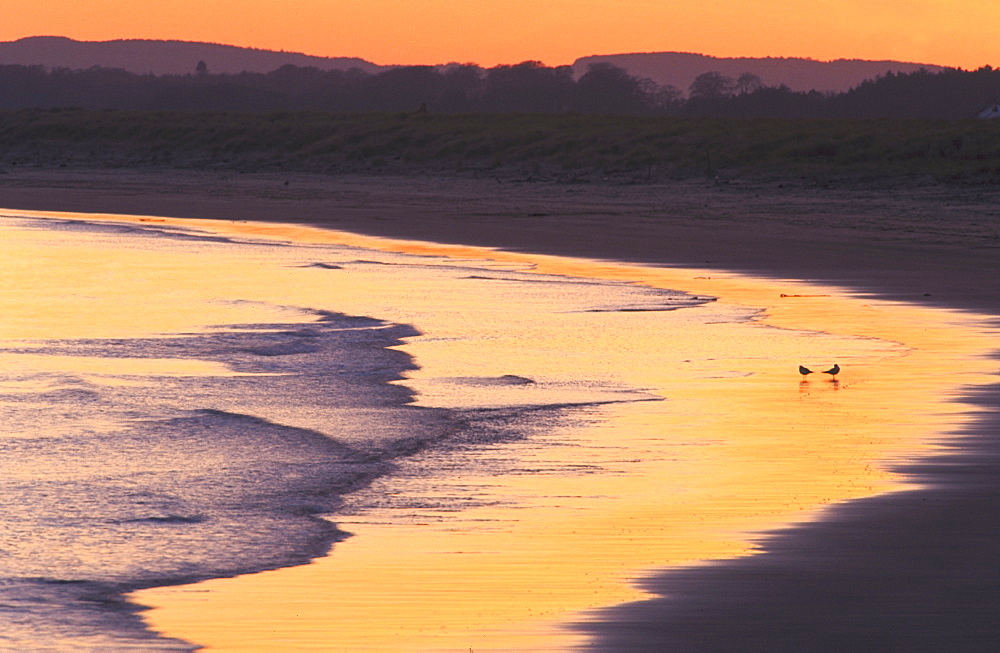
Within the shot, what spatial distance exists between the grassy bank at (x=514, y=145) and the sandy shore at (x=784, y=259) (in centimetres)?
349

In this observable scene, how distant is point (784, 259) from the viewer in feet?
74.9

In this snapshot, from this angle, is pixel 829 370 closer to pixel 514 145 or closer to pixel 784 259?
pixel 784 259

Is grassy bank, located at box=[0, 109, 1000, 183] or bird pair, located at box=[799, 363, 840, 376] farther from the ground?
grassy bank, located at box=[0, 109, 1000, 183]

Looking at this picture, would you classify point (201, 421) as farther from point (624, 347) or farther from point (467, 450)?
point (624, 347)

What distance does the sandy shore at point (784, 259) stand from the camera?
560 cm

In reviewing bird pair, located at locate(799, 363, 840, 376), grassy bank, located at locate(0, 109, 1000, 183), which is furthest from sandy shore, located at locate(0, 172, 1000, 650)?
grassy bank, located at locate(0, 109, 1000, 183)

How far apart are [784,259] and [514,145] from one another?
33.4 meters

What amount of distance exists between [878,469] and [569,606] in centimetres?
284

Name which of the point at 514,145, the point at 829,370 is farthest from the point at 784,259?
the point at 514,145

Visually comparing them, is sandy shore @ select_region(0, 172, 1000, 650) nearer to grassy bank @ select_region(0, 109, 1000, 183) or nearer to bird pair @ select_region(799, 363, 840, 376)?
bird pair @ select_region(799, 363, 840, 376)

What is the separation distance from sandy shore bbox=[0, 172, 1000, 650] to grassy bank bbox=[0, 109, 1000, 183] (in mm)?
3494

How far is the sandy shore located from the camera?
5598mm

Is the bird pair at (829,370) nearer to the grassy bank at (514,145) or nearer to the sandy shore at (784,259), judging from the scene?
the sandy shore at (784,259)

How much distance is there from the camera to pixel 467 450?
873cm
